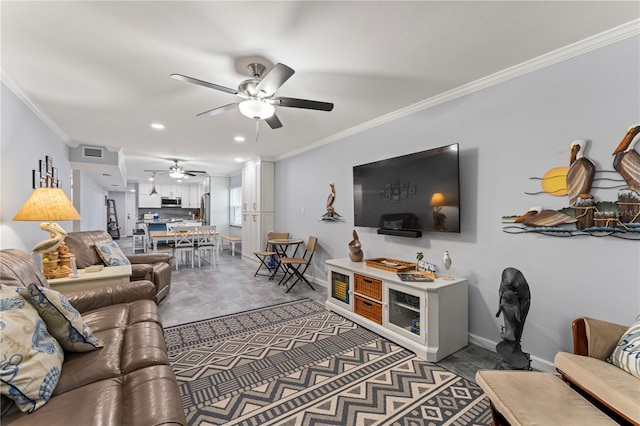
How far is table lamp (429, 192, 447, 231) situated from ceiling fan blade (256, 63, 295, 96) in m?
1.85

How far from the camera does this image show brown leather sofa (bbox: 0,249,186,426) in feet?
3.42

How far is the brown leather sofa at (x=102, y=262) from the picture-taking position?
10.4 feet

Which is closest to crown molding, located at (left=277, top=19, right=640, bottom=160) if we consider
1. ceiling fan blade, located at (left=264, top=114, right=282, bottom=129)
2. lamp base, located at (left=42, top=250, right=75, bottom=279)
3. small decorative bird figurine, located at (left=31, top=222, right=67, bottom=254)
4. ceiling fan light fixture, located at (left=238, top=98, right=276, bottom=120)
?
ceiling fan blade, located at (left=264, top=114, right=282, bottom=129)

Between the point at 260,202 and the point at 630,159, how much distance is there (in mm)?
5529

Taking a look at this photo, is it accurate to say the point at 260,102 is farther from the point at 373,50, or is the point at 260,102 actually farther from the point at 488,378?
the point at 488,378

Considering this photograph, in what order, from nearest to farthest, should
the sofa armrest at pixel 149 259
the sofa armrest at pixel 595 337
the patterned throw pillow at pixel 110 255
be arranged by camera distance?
1. the sofa armrest at pixel 595 337
2. the patterned throw pillow at pixel 110 255
3. the sofa armrest at pixel 149 259

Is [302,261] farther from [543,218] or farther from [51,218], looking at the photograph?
[543,218]

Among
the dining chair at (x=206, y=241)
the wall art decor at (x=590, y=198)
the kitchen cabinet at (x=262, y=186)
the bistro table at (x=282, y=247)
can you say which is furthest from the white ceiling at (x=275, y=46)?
the dining chair at (x=206, y=241)

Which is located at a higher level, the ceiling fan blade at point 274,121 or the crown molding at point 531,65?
the crown molding at point 531,65

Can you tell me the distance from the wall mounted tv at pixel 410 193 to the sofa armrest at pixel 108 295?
261cm

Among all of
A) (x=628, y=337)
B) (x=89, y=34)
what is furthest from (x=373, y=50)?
(x=628, y=337)

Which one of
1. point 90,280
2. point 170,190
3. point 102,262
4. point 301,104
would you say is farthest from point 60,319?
point 170,190

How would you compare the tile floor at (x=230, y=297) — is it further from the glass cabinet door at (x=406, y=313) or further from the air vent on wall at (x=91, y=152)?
the air vent on wall at (x=91, y=152)

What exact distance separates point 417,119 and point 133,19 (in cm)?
274
